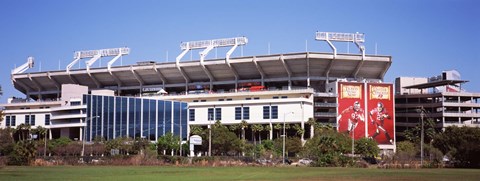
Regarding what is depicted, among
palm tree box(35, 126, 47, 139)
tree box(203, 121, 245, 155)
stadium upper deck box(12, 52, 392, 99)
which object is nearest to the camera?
tree box(203, 121, 245, 155)

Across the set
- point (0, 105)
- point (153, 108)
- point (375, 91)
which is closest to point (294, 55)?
point (375, 91)

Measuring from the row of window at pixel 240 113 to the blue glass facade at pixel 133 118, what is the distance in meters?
5.72

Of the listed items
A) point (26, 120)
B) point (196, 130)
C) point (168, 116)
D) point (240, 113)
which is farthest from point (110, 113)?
point (26, 120)

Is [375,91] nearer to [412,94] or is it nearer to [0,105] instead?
[412,94]

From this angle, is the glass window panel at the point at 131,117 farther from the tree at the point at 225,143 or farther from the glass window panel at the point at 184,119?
the tree at the point at 225,143

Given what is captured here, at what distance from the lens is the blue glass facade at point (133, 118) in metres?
164

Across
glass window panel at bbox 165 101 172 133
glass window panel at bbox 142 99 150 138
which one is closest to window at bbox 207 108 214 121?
glass window panel at bbox 165 101 172 133

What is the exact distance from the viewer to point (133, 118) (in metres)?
165

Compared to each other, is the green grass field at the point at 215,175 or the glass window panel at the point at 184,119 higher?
the glass window panel at the point at 184,119

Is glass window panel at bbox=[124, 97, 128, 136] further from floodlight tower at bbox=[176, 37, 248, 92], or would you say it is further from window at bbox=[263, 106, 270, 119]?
window at bbox=[263, 106, 270, 119]

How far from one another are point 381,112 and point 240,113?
3737cm

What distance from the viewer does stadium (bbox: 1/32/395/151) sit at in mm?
165375

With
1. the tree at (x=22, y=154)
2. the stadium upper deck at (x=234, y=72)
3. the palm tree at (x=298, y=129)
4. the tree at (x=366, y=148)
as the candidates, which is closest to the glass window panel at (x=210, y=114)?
the stadium upper deck at (x=234, y=72)

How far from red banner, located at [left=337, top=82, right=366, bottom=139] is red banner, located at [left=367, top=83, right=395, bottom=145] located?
2.04 meters
